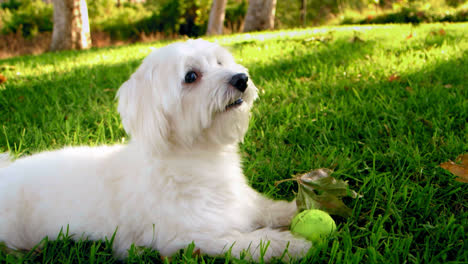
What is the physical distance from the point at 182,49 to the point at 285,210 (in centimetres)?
101

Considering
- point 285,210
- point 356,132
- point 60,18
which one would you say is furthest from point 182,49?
point 60,18

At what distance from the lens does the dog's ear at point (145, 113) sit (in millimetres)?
1665

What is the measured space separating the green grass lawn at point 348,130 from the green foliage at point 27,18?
916 centimetres

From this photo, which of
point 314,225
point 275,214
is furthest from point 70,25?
point 314,225

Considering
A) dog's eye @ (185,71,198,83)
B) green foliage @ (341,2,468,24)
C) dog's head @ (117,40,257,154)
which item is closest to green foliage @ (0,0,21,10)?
green foliage @ (341,2,468,24)

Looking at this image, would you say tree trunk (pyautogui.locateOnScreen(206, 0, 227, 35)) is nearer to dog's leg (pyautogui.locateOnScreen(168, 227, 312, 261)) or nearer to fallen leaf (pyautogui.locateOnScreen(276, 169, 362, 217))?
fallen leaf (pyautogui.locateOnScreen(276, 169, 362, 217))

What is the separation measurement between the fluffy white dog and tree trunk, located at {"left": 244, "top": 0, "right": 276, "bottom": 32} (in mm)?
11515

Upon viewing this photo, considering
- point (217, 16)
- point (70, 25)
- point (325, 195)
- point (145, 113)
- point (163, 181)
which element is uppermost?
point (217, 16)

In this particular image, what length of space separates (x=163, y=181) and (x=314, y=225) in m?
0.75

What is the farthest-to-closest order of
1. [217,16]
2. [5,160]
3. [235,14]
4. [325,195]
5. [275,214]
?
1. [235,14]
2. [217,16]
3. [5,160]
4. [275,214]
5. [325,195]

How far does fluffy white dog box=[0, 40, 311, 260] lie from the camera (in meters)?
1.62

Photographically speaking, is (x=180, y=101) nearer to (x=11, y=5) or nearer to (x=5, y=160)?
(x=5, y=160)

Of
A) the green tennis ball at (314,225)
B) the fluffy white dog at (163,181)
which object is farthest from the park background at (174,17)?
the green tennis ball at (314,225)

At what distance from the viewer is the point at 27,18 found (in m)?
12.9
